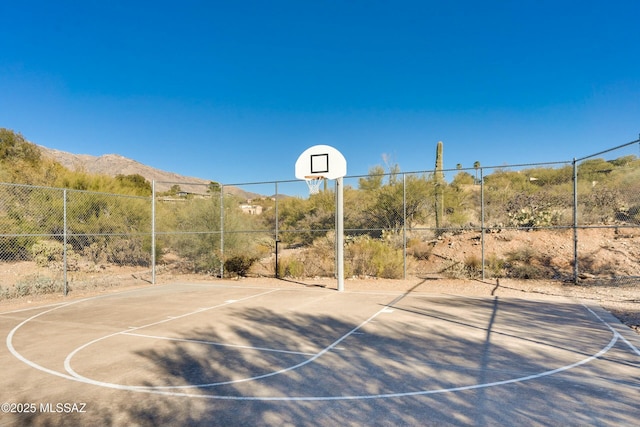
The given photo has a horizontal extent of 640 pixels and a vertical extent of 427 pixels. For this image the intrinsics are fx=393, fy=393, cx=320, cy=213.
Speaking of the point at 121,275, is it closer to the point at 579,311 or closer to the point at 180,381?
the point at 180,381

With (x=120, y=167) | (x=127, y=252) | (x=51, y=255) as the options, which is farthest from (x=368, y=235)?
(x=120, y=167)

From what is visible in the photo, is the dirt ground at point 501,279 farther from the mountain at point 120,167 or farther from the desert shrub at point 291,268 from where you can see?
the mountain at point 120,167

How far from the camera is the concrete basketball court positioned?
12.9ft

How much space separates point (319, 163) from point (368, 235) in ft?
17.8

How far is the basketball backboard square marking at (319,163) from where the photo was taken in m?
12.5

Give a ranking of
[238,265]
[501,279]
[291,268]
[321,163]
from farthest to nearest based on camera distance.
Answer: [238,265] < [291,268] < [501,279] < [321,163]

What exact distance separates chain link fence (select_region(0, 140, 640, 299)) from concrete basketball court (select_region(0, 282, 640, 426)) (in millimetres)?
4972

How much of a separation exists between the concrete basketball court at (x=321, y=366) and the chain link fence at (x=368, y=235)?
497 cm

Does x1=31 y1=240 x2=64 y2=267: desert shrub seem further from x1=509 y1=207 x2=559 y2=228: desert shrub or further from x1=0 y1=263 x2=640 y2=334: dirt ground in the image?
Result: x1=509 y1=207 x2=559 y2=228: desert shrub

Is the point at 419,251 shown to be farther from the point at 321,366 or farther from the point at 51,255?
the point at 51,255

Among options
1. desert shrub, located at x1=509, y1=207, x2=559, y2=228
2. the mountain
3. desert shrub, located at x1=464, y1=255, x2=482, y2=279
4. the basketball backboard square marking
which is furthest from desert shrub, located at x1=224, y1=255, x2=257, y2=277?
the mountain

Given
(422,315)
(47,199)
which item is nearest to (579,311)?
(422,315)

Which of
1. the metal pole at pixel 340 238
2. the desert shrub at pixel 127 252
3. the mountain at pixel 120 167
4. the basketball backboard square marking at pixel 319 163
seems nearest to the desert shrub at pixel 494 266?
the metal pole at pixel 340 238

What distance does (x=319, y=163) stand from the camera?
498 inches
